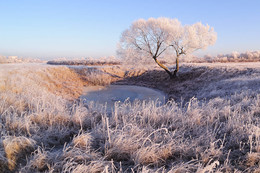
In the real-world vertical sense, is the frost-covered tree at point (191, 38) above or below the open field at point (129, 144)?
above

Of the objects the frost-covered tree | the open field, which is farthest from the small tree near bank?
the open field

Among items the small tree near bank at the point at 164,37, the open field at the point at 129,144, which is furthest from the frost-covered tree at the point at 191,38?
the open field at the point at 129,144

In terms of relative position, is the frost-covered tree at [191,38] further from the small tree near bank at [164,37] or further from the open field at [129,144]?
the open field at [129,144]

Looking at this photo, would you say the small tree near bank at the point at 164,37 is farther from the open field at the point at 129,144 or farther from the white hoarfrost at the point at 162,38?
the open field at the point at 129,144

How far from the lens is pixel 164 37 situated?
17000 millimetres

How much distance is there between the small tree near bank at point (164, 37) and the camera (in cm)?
1661

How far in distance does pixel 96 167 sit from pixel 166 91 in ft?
49.5

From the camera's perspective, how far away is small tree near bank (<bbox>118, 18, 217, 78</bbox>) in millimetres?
16609

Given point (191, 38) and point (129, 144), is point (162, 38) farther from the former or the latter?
point (129, 144)

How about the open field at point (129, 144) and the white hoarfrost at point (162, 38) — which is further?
the white hoarfrost at point (162, 38)

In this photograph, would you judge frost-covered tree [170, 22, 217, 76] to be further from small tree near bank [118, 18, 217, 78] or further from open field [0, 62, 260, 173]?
open field [0, 62, 260, 173]

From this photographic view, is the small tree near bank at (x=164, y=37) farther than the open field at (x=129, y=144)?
Yes

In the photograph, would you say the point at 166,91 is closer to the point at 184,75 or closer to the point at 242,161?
the point at 184,75

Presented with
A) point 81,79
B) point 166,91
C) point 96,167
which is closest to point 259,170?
point 96,167
